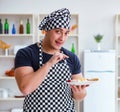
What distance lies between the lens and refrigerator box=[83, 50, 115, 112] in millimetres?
4172

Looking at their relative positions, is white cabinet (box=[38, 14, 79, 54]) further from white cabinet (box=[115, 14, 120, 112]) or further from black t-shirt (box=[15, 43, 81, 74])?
black t-shirt (box=[15, 43, 81, 74])

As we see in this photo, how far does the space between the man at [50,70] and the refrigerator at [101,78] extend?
9.14ft

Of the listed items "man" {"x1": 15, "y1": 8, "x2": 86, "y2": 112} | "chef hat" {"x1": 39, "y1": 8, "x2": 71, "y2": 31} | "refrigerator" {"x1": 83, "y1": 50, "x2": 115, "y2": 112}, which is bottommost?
"refrigerator" {"x1": 83, "y1": 50, "x2": 115, "y2": 112}

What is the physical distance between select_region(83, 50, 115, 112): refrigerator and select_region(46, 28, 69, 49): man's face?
2865mm

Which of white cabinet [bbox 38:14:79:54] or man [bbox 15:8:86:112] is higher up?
white cabinet [bbox 38:14:79:54]

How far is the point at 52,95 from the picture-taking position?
1.35m

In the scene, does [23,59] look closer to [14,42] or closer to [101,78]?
[101,78]

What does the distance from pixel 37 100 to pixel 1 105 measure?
3413mm

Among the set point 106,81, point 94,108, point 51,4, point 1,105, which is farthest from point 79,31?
point 1,105

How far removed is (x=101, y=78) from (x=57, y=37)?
9.74ft

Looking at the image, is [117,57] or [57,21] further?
[117,57]

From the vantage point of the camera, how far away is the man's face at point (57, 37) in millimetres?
1330

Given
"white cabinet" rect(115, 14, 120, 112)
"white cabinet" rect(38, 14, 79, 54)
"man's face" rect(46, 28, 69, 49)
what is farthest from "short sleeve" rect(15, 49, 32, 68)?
"white cabinet" rect(115, 14, 120, 112)

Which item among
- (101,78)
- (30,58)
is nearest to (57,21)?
(30,58)
